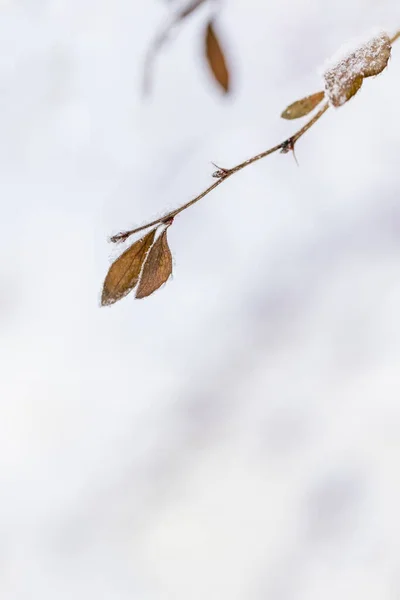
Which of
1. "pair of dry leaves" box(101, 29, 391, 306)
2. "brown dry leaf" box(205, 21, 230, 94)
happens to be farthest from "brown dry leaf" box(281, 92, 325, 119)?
"brown dry leaf" box(205, 21, 230, 94)

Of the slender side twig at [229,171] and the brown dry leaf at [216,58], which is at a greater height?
the brown dry leaf at [216,58]

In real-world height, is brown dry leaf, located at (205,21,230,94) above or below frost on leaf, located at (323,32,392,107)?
above

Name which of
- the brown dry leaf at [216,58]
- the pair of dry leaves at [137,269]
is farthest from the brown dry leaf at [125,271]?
the brown dry leaf at [216,58]

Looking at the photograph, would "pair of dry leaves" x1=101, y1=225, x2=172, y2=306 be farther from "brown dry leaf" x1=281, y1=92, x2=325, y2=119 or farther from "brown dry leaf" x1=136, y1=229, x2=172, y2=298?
"brown dry leaf" x1=281, y1=92, x2=325, y2=119

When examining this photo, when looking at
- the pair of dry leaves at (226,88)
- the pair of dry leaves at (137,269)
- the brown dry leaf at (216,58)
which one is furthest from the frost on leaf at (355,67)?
the pair of dry leaves at (137,269)

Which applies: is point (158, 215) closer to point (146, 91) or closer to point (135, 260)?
point (135, 260)

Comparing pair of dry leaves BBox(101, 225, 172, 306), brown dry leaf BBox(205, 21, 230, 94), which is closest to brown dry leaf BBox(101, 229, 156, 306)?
pair of dry leaves BBox(101, 225, 172, 306)

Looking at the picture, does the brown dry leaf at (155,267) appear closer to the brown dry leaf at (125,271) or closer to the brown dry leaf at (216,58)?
the brown dry leaf at (125,271)
